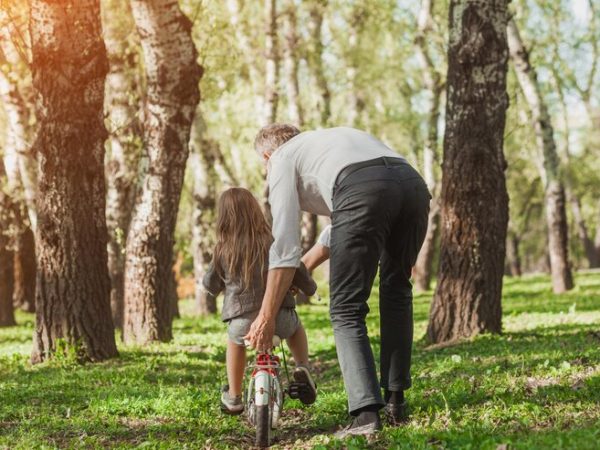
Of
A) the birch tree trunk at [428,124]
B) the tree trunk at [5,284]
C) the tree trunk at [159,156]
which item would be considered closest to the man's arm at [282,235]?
the tree trunk at [159,156]

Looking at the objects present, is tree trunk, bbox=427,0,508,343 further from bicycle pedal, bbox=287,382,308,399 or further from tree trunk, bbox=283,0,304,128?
tree trunk, bbox=283,0,304,128

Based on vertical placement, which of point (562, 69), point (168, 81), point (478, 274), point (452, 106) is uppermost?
point (562, 69)

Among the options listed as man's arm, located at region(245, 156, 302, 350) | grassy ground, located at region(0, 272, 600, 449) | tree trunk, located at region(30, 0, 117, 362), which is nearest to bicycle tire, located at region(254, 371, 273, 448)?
grassy ground, located at region(0, 272, 600, 449)

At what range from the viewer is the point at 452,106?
10.8 metres

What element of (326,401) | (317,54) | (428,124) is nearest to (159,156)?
(326,401)

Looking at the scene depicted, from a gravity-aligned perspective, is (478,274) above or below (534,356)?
above

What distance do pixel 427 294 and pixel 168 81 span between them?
46.3 ft

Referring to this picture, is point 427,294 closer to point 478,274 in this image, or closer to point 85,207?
point 478,274

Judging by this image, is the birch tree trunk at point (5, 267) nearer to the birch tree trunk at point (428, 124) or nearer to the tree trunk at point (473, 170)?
the birch tree trunk at point (428, 124)

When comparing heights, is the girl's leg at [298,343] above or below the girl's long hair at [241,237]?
below

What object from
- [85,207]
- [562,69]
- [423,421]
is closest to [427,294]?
[562,69]

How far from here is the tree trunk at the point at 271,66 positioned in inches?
824

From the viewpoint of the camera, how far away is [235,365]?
20.6 feet

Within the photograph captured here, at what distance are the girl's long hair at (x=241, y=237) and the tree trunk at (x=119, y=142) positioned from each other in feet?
36.7
